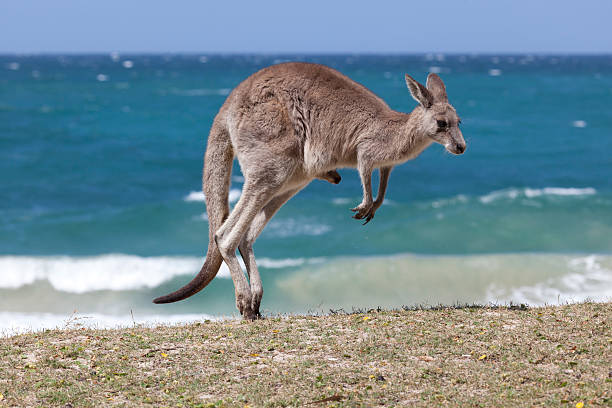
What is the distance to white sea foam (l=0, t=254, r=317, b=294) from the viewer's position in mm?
12445

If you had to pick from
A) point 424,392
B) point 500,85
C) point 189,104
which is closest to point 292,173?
point 424,392

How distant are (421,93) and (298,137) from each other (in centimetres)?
102

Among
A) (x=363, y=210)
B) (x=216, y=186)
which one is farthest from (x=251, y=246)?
(x=363, y=210)

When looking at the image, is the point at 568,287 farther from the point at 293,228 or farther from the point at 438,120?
the point at 293,228

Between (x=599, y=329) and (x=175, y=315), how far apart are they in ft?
22.2

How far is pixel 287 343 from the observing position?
528 centimetres

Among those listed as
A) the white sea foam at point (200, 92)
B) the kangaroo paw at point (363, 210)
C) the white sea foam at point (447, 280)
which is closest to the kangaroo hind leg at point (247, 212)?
the kangaroo paw at point (363, 210)

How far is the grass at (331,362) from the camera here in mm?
4273

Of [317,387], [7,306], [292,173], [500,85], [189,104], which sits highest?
[292,173]

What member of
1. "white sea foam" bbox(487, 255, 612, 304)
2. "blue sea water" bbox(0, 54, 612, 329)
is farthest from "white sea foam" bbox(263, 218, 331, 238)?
"white sea foam" bbox(487, 255, 612, 304)

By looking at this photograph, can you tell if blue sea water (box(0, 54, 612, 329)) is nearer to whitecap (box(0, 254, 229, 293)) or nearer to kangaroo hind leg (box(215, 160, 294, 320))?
whitecap (box(0, 254, 229, 293))

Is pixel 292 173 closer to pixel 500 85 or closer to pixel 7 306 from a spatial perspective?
pixel 7 306

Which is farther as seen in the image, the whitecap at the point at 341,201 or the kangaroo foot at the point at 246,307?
the whitecap at the point at 341,201

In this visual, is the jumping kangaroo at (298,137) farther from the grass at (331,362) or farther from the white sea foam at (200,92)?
the white sea foam at (200,92)
